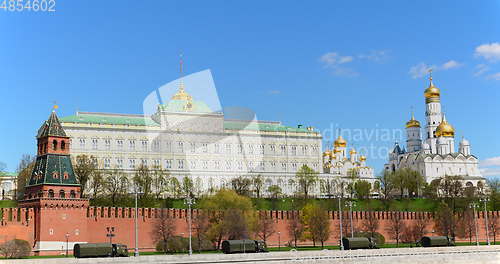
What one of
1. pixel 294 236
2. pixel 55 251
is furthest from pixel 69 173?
pixel 294 236

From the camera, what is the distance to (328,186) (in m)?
92.9

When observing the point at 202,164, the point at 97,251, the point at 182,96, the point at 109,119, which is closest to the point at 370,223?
the point at 97,251

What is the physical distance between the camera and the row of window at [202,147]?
3752 inches

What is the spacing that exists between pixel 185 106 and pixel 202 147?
6.45 meters

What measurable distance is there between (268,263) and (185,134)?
60428mm

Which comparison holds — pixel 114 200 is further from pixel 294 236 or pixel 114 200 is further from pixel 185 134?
pixel 185 134

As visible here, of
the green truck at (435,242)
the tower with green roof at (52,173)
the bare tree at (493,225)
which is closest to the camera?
the tower with green roof at (52,173)

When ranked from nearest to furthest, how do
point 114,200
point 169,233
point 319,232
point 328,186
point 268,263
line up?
point 268,263 → point 169,233 → point 319,232 → point 114,200 → point 328,186

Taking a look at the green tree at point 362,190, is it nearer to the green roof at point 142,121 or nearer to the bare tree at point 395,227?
the bare tree at point 395,227

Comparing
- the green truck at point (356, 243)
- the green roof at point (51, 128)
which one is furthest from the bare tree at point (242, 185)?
the green truck at point (356, 243)

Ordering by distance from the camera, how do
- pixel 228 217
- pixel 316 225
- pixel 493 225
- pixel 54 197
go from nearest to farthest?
pixel 54 197, pixel 228 217, pixel 316 225, pixel 493 225

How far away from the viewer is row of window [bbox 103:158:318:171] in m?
95.3

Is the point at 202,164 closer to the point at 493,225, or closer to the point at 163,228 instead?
the point at 493,225

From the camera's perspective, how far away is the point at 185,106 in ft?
323
